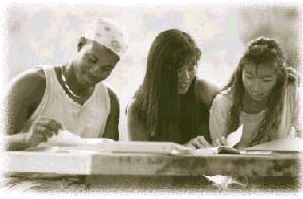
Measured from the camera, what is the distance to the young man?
3287 millimetres

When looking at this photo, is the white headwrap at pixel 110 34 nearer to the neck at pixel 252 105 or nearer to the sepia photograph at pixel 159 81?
the sepia photograph at pixel 159 81

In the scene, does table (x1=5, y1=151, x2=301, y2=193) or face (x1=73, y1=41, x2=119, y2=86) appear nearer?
table (x1=5, y1=151, x2=301, y2=193)

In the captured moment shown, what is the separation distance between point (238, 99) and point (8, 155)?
1.35 metres

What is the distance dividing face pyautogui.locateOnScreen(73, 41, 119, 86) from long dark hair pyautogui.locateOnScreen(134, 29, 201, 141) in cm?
22

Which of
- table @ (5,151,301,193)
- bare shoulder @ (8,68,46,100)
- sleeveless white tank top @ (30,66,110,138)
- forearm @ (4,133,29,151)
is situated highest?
bare shoulder @ (8,68,46,100)

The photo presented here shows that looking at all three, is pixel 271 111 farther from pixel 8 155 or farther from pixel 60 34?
pixel 8 155

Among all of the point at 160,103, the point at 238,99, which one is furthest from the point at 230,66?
the point at 160,103

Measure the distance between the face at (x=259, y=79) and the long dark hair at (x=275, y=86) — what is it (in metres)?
0.02

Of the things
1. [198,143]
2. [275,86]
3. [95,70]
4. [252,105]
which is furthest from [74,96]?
[275,86]

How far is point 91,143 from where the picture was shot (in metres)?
3.27

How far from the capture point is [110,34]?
133 inches

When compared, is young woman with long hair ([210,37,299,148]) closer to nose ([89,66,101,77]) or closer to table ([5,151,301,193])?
table ([5,151,301,193])

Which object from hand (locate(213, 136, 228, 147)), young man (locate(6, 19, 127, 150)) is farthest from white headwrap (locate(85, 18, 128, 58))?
hand (locate(213, 136, 228, 147))

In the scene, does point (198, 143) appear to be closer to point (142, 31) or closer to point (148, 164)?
point (148, 164)
